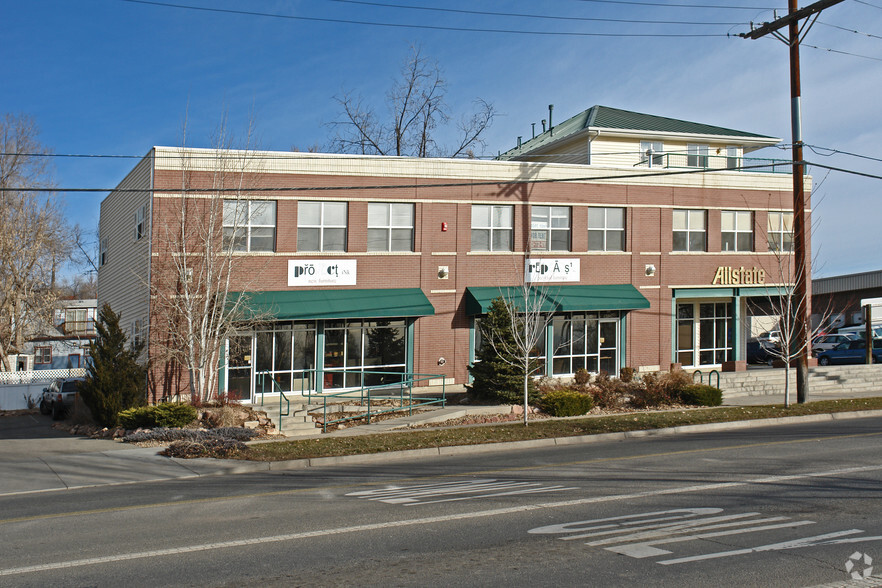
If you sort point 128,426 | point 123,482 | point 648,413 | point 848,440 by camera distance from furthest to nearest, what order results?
1. point 648,413
2. point 128,426
3. point 848,440
4. point 123,482

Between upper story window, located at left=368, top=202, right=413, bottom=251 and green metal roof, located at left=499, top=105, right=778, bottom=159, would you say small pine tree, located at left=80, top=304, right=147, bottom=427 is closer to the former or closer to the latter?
upper story window, located at left=368, top=202, right=413, bottom=251

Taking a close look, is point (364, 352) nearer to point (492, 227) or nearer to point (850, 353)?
point (492, 227)

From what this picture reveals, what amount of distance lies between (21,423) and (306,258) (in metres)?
11.3

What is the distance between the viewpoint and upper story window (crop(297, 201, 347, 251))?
2389 cm

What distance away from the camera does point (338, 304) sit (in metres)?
23.2

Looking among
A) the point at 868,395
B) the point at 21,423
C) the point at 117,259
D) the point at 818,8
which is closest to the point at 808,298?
the point at 868,395

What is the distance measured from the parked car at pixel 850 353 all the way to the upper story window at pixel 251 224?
27334mm

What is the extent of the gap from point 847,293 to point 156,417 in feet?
170

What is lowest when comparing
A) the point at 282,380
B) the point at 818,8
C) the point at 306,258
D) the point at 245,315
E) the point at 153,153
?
the point at 282,380

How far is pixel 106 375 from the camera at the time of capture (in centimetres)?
1862

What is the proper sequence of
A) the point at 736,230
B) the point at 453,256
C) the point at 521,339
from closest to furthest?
the point at 521,339 < the point at 453,256 < the point at 736,230

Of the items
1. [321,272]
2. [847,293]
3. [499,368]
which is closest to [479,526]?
[499,368]

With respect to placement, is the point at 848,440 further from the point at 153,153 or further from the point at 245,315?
the point at 153,153

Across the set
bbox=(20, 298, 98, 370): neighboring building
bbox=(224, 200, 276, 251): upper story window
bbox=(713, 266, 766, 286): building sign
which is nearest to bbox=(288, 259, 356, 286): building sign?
bbox=(224, 200, 276, 251): upper story window
